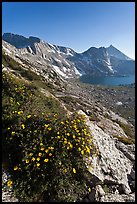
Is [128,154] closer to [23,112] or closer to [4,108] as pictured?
[23,112]

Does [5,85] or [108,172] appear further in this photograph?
[5,85]

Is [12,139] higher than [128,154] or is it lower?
higher

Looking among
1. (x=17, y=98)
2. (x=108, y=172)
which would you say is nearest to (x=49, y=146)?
(x=108, y=172)

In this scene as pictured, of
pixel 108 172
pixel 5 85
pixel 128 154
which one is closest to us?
pixel 108 172

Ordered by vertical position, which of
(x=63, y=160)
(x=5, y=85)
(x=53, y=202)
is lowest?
(x=53, y=202)

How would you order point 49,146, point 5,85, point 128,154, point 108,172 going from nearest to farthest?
point 49,146, point 108,172, point 5,85, point 128,154

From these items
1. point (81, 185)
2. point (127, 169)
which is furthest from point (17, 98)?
point (127, 169)
